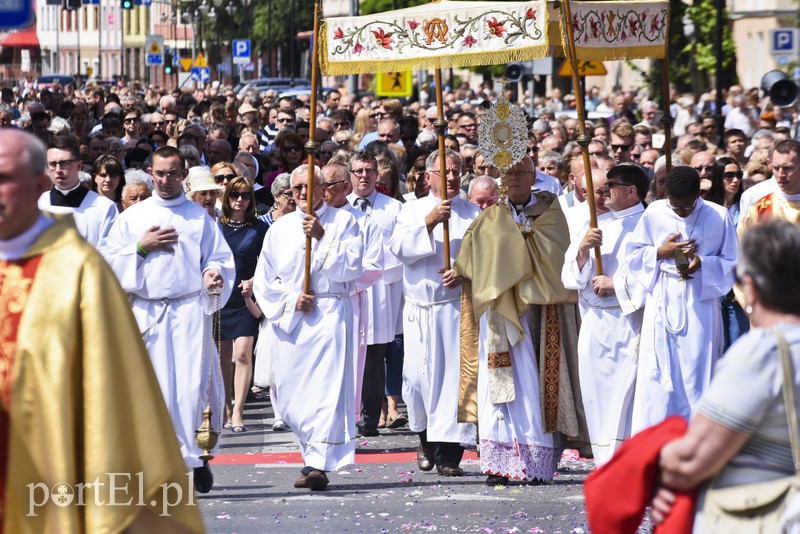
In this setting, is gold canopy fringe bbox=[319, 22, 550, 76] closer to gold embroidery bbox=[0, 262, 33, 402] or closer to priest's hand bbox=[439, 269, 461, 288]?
priest's hand bbox=[439, 269, 461, 288]

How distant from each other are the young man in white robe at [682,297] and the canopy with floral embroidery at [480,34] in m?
1.35

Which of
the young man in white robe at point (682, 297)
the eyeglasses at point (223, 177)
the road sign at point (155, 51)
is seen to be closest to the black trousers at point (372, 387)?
the eyeglasses at point (223, 177)

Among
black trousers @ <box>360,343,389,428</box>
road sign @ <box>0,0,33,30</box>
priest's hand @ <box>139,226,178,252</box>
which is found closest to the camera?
road sign @ <box>0,0,33,30</box>

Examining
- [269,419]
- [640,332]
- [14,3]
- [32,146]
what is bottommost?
[269,419]

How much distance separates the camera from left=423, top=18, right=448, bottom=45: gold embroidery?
1027cm

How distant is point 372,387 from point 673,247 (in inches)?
140

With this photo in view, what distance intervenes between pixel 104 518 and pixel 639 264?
523 cm

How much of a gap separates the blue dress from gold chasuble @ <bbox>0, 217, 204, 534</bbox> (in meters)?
7.42

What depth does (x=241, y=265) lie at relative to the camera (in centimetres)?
1224

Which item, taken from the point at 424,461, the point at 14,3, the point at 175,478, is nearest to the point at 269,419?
the point at 424,461

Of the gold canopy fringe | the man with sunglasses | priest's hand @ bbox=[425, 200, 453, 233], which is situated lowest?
priest's hand @ bbox=[425, 200, 453, 233]

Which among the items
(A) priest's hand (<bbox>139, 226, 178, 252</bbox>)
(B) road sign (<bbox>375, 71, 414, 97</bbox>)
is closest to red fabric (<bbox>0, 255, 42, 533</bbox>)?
(A) priest's hand (<bbox>139, 226, 178, 252</bbox>)

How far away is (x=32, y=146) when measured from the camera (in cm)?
470

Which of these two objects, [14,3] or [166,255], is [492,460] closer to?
[166,255]
